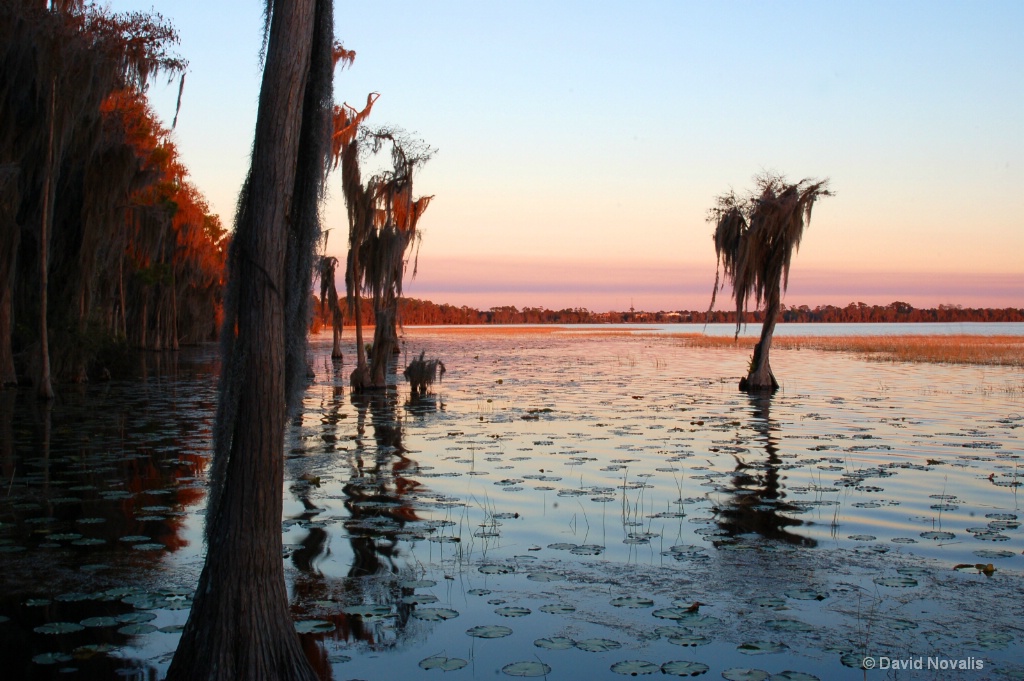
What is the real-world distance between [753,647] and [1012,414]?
16.1 metres

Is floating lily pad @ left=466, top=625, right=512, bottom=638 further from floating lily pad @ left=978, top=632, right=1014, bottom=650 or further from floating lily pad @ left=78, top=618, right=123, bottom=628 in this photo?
floating lily pad @ left=978, top=632, right=1014, bottom=650

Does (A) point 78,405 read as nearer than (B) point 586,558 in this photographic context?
No

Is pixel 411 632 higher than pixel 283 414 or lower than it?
lower

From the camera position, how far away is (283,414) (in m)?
4.63

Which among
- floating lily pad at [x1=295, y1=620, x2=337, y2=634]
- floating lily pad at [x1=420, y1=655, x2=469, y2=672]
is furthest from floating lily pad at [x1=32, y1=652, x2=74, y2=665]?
floating lily pad at [x1=420, y1=655, x2=469, y2=672]

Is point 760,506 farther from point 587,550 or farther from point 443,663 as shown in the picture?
point 443,663

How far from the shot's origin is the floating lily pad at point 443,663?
Result: 5113 millimetres

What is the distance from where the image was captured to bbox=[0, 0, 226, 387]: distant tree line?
63.4ft

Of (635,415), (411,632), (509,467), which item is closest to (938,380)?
(635,415)

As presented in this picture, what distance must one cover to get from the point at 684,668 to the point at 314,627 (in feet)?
7.79

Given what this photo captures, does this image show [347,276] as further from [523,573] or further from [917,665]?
[917,665]

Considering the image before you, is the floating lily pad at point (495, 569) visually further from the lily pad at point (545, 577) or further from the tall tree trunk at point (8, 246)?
the tall tree trunk at point (8, 246)

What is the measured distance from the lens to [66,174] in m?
23.6

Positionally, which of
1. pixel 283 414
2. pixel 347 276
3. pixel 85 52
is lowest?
pixel 283 414
